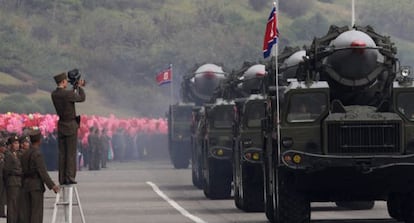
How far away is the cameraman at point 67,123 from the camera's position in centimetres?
2238

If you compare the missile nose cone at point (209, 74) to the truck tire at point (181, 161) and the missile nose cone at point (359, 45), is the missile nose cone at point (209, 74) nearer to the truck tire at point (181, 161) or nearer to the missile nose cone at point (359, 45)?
the truck tire at point (181, 161)

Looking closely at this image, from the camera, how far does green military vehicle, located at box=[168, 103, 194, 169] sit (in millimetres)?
60938

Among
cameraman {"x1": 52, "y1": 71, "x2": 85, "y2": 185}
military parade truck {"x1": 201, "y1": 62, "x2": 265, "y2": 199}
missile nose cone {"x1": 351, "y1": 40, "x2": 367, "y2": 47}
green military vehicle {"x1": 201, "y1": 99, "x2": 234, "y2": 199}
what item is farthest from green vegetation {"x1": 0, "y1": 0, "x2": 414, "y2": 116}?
cameraman {"x1": 52, "y1": 71, "x2": 85, "y2": 185}

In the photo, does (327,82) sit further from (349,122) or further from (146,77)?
(146,77)

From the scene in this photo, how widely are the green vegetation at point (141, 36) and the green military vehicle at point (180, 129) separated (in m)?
54.4

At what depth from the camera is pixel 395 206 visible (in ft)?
92.3

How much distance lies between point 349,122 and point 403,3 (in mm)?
128230

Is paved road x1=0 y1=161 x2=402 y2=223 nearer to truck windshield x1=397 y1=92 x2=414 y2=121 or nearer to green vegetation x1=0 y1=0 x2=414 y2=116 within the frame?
truck windshield x1=397 y1=92 x2=414 y2=121

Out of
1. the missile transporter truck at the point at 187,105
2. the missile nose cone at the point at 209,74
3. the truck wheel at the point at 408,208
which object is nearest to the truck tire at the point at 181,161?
the missile transporter truck at the point at 187,105

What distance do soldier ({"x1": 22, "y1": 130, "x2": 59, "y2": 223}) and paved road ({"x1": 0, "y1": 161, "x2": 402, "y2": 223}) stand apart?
7044 millimetres

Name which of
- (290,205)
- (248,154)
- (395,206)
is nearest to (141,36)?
(248,154)

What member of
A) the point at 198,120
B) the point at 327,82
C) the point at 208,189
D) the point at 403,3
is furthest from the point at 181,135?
the point at 403,3

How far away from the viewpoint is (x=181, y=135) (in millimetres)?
61844

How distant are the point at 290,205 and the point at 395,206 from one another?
333 cm
